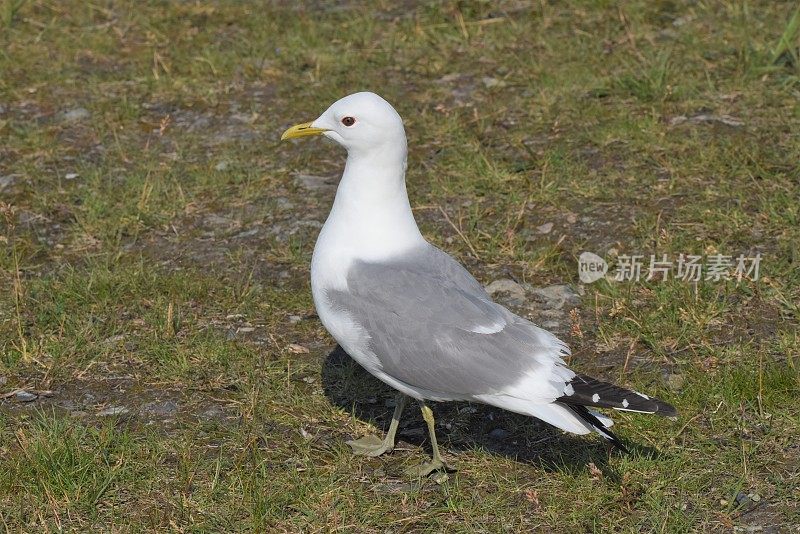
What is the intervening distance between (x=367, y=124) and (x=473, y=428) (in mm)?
1414

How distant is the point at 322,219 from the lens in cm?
664

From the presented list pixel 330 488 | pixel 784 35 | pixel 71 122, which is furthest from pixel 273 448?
pixel 784 35

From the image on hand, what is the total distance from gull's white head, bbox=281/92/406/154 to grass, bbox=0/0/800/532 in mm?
1197

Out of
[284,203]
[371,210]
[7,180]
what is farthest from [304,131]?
[7,180]

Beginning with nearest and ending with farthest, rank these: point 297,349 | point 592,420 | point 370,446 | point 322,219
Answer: point 592,420 < point 370,446 < point 297,349 < point 322,219

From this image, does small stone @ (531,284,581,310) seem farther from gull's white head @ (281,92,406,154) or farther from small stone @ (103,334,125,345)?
small stone @ (103,334,125,345)

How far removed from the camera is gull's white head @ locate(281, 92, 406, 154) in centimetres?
466

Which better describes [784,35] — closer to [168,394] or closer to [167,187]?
[167,187]

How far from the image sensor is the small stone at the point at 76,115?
771 cm

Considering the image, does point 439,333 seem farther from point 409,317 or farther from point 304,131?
point 304,131

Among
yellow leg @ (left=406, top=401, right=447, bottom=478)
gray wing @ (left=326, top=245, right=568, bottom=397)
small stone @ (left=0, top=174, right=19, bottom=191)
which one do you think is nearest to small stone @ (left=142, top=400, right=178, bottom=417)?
gray wing @ (left=326, top=245, right=568, bottom=397)

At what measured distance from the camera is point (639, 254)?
6.23 m

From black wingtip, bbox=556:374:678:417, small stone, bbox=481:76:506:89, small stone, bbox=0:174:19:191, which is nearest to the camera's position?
black wingtip, bbox=556:374:678:417

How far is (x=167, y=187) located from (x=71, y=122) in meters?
1.22
